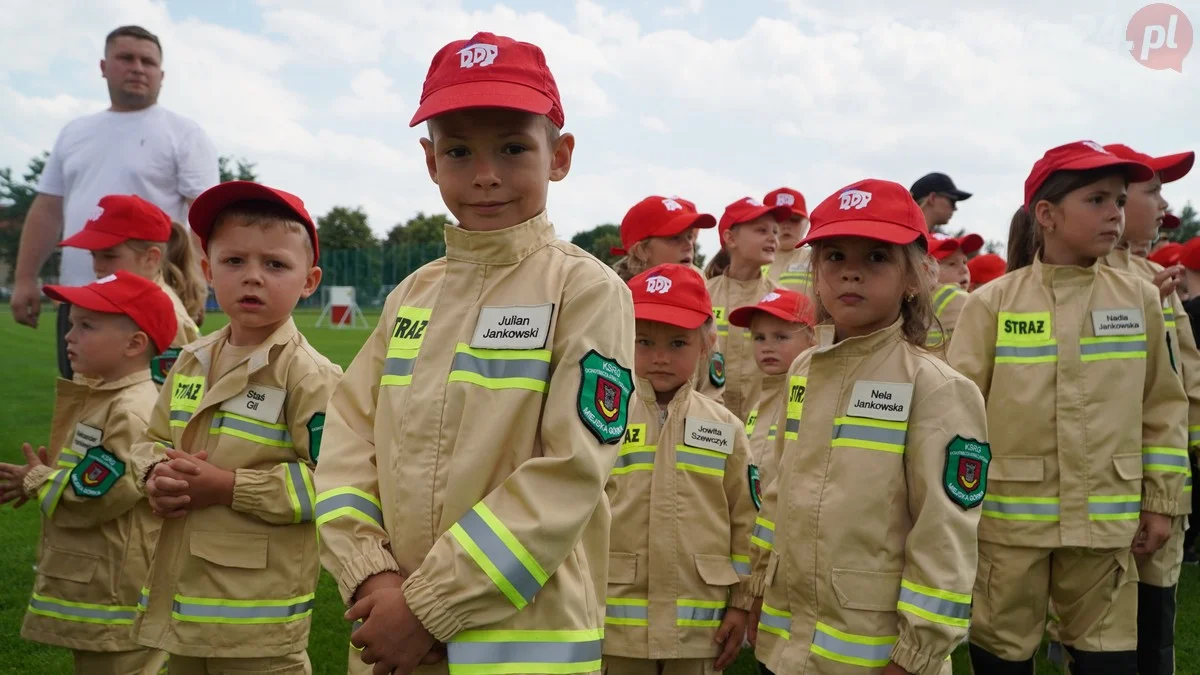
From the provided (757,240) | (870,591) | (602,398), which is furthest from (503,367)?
(757,240)

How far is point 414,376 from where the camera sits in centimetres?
222

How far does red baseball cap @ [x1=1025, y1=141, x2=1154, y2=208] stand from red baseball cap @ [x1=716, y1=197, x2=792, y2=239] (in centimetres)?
257

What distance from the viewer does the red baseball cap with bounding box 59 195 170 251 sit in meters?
4.70

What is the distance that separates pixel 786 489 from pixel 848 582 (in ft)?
1.21

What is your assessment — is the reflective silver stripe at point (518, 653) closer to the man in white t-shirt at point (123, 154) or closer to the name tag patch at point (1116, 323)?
the name tag patch at point (1116, 323)

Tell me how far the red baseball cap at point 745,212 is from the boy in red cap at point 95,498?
4.13m

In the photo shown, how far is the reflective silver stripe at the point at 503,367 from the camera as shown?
6.96 ft

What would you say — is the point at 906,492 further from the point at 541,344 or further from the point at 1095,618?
the point at 1095,618

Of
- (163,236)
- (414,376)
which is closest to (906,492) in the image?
(414,376)

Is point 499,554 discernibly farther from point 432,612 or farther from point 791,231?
point 791,231

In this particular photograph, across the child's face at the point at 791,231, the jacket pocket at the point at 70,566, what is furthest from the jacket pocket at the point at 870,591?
the child's face at the point at 791,231

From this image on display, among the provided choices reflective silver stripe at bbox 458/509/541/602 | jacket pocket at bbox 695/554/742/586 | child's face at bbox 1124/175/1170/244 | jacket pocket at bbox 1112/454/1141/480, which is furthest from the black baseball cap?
reflective silver stripe at bbox 458/509/541/602

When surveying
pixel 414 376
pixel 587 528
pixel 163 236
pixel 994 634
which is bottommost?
pixel 994 634

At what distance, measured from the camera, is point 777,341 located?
4727mm
